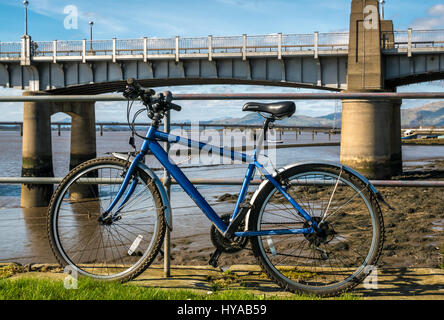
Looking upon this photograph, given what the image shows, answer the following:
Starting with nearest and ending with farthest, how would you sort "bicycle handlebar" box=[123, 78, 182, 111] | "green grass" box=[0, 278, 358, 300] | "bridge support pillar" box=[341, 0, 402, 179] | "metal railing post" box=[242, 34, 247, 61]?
1. "green grass" box=[0, 278, 358, 300]
2. "bicycle handlebar" box=[123, 78, 182, 111]
3. "bridge support pillar" box=[341, 0, 402, 179]
4. "metal railing post" box=[242, 34, 247, 61]

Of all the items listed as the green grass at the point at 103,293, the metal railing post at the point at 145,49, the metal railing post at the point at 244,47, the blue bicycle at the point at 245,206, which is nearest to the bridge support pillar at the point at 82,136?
the metal railing post at the point at 145,49

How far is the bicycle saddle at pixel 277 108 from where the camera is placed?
3.17 metres

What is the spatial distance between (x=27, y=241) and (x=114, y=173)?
15.9 meters

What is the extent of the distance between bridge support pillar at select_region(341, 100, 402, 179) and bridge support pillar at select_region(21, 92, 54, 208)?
2155 cm

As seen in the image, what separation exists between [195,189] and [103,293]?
94cm

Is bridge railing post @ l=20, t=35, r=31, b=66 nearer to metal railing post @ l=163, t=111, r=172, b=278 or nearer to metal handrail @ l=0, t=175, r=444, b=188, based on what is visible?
metal handrail @ l=0, t=175, r=444, b=188

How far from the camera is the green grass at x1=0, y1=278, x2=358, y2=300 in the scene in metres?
2.97

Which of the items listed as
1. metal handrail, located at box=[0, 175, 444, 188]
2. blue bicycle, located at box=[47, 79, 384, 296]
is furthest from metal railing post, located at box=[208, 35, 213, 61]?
blue bicycle, located at box=[47, 79, 384, 296]

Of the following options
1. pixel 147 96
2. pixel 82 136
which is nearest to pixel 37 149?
pixel 82 136

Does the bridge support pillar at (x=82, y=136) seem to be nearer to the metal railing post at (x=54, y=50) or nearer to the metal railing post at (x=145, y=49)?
the metal railing post at (x=54, y=50)
